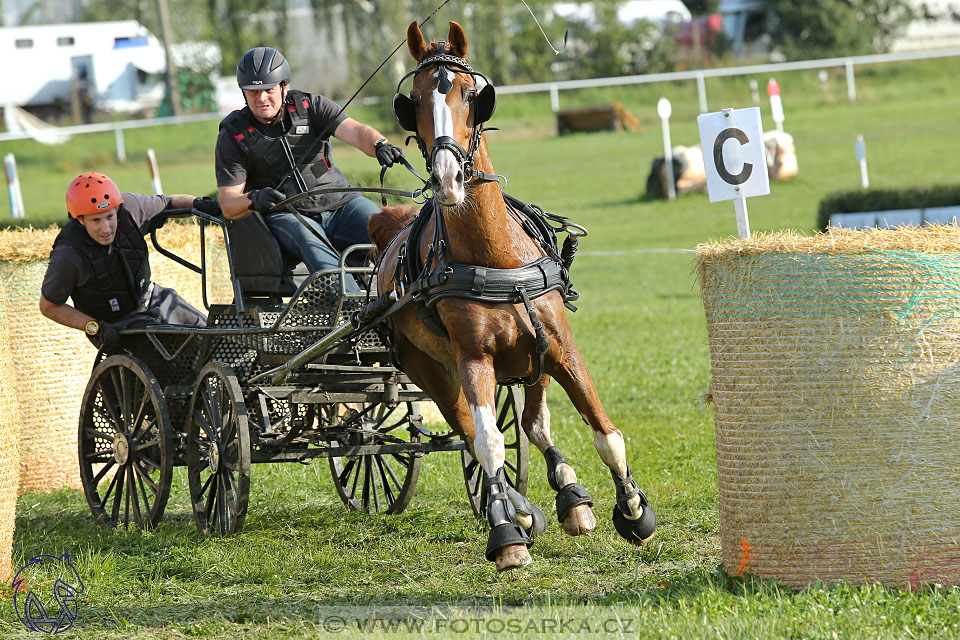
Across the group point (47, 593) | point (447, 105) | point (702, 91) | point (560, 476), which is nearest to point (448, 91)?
point (447, 105)

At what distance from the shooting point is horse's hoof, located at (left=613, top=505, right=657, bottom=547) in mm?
5023

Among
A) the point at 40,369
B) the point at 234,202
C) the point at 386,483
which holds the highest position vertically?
the point at 234,202

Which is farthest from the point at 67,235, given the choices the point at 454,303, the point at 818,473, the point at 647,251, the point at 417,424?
the point at 647,251

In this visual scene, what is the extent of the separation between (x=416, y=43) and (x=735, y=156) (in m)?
1.48

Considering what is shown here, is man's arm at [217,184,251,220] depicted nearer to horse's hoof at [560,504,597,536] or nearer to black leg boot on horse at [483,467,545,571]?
black leg boot on horse at [483,467,545,571]

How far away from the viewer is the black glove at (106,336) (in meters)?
6.74

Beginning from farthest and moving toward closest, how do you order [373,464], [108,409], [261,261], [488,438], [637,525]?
1. [373,464]
2. [108,409]
3. [261,261]
4. [637,525]
5. [488,438]

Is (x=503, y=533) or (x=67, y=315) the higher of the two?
(x=67, y=315)

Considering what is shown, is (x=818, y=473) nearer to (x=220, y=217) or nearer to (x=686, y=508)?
(x=686, y=508)

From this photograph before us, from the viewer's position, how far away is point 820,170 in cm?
2330

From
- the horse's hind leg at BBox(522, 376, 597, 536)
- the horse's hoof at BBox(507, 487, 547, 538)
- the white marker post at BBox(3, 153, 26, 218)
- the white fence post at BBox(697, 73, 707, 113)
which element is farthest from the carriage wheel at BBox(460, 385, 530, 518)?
the white fence post at BBox(697, 73, 707, 113)

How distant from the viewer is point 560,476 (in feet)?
16.7

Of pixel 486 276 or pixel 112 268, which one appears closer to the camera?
pixel 486 276

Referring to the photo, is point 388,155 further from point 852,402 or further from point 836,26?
point 836,26
